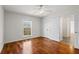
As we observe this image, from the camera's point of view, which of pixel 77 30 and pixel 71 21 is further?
pixel 71 21

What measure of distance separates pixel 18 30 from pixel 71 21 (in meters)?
0.87

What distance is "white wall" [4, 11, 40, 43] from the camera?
46.0 inches

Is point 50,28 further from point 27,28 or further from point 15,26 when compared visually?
point 15,26

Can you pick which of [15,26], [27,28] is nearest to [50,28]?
[27,28]

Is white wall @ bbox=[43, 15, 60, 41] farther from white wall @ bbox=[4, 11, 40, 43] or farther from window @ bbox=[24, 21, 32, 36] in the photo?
window @ bbox=[24, 21, 32, 36]

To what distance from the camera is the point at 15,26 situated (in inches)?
50.3

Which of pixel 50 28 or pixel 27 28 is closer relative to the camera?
pixel 27 28

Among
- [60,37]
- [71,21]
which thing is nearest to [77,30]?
[71,21]

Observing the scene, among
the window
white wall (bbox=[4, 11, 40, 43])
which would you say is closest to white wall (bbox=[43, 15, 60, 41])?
white wall (bbox=[4, 11, 40, 43])

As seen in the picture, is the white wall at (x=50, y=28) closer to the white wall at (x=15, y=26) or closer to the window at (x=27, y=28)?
the white wall at (x=15, y=26)

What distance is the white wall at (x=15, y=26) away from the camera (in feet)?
3.83

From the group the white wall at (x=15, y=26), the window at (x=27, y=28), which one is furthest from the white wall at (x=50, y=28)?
the window at (x=27, y=28)

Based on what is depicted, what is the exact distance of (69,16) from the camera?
1.24 meters
